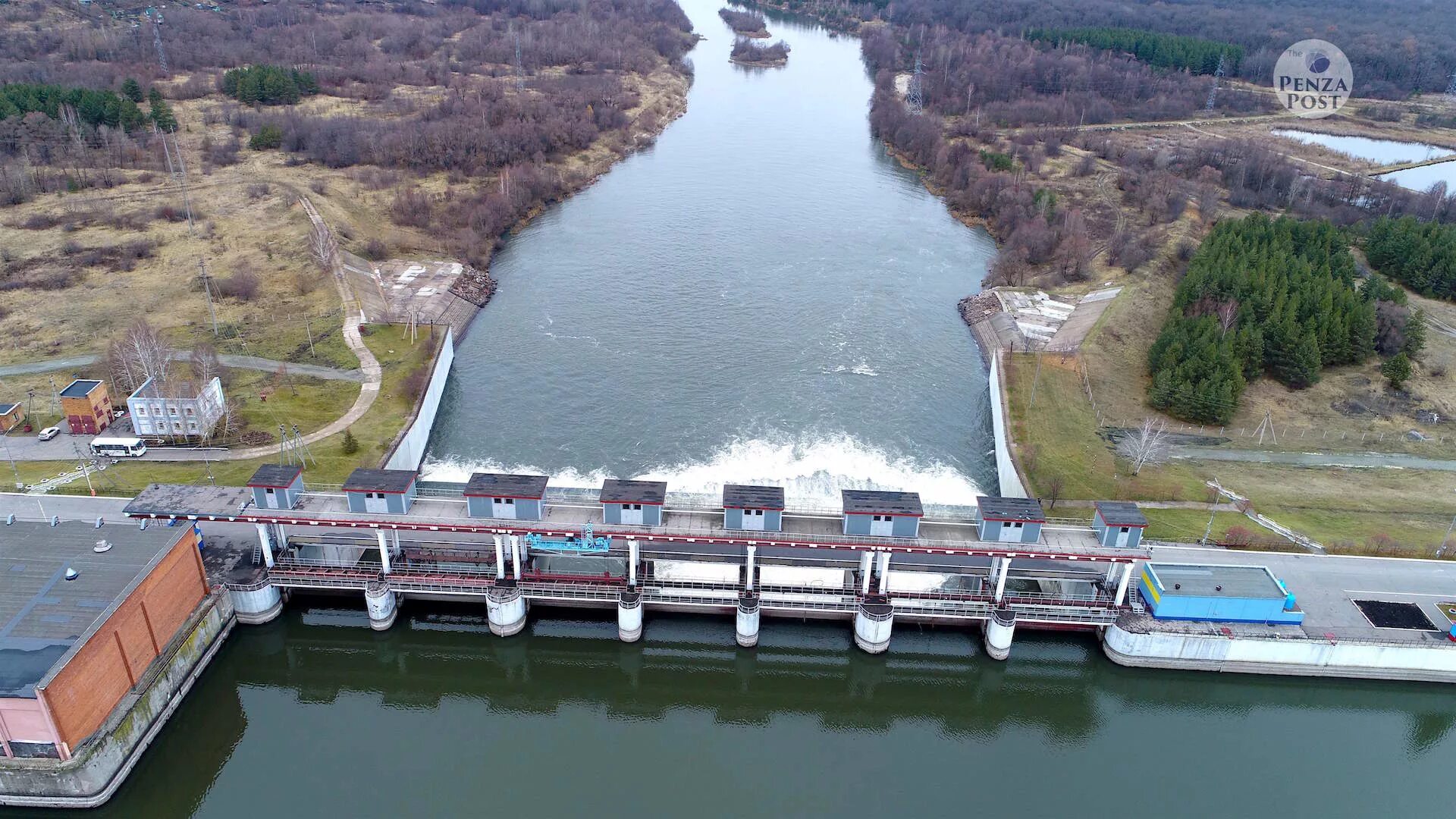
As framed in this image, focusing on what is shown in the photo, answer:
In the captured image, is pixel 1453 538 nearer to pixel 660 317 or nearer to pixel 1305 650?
pixel 1305 650

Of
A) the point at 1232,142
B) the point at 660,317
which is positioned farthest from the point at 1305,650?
the point at 1232,142

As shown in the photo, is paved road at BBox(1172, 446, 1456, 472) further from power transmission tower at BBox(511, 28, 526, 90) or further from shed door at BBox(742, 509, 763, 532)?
power transmission tower at BBox(511, 28, 526, 90)

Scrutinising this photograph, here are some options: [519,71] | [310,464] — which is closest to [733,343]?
[310,464]

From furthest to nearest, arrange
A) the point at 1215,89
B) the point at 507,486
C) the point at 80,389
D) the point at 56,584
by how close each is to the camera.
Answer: the point at 1215,89 < the point at 80,389 < the point at 507,486 < the point at 56,584

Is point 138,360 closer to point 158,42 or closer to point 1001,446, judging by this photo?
point 1001,446

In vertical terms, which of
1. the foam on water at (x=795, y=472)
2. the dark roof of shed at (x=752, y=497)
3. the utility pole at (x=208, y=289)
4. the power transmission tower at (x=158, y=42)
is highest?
the power transmission tower at (x=158, y=42)

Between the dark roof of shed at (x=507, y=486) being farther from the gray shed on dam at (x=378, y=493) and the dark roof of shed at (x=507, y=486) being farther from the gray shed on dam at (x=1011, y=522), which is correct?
the gray shed on dam at (x=1011, y=522)

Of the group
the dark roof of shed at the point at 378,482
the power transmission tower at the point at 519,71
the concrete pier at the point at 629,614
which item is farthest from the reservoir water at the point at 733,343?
the power transmission tower at the point at 519,71
